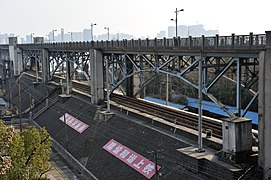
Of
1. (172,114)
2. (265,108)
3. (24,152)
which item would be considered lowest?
(24,152)

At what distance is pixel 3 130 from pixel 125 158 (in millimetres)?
8907

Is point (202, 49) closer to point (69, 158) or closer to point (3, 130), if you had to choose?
point (3, 130)

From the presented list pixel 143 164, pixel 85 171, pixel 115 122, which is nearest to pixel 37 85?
pixel 115 122

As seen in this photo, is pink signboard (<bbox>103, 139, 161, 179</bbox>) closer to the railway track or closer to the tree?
the railway track

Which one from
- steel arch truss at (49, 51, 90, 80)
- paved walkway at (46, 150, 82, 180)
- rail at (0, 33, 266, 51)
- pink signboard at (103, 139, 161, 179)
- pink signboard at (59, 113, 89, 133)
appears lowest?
paved walkway at (46, 150, 82, 180)

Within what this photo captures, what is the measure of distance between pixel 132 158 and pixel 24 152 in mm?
7556

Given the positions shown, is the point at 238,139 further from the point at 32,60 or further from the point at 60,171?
the point at 32,60

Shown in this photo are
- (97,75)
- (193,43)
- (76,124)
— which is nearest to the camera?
(193,43)

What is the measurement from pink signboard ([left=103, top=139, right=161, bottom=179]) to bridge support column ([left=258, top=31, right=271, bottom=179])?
6.78m

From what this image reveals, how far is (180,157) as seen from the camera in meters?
19.2

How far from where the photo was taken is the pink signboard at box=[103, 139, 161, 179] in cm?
2016

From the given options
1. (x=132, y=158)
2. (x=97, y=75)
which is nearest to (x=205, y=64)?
(x=132, y=158)

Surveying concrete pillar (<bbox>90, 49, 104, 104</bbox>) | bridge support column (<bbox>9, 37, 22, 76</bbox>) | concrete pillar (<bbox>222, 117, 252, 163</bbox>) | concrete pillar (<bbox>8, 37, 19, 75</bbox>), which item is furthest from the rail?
concrete pillar (<bbox>8, 37, 19, 75</bbox>)

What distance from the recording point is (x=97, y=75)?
33.8m
